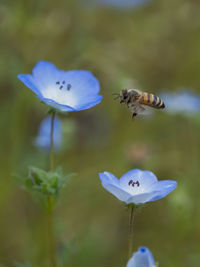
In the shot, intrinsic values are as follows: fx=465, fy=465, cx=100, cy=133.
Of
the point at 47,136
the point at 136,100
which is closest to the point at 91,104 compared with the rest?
the point at 136,100

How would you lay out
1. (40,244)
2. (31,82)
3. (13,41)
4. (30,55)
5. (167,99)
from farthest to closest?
1. (167,99)
2. (13,41)
3. (30,55)
4. (40,244)
5. (31,82)

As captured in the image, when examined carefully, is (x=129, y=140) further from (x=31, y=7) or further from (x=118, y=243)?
(x=31, y=7)

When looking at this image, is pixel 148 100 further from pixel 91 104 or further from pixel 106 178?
pixel 106 178

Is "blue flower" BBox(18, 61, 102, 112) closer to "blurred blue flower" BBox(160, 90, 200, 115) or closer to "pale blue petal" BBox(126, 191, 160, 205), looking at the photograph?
"pale blue petal" BBox(126, 191, 160, 205)

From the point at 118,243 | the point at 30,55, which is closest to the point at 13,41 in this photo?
the point at 30,55

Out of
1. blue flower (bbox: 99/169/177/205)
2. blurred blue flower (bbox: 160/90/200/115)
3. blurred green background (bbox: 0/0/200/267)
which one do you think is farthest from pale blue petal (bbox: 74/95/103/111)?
blurred blue flower (bbox: 160/90/200/115)

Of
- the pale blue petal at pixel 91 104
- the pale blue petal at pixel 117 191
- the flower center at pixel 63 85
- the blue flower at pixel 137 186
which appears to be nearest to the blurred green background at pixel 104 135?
the flower center at pixel 63 85
